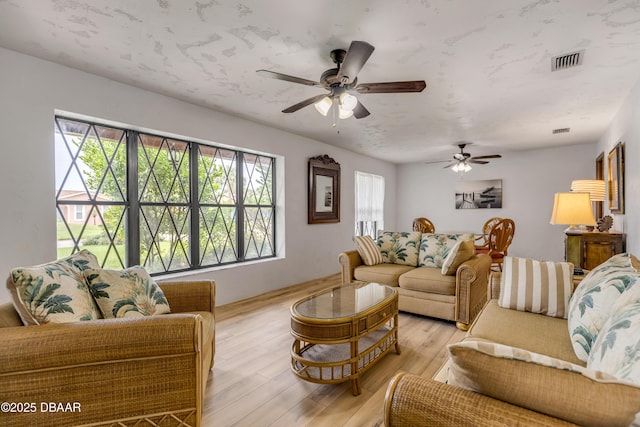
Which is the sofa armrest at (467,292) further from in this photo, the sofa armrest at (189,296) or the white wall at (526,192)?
the white wall at (526,192)

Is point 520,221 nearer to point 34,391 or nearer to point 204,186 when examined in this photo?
point 204,186

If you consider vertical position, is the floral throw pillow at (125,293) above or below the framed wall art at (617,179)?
below

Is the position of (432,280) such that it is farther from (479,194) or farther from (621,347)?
(479,194)

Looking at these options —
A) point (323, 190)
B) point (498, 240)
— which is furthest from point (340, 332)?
point (498, 240)

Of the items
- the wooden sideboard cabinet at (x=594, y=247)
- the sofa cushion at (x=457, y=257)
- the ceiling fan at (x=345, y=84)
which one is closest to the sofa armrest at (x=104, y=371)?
the ceiling fan at (x=345, y=84)

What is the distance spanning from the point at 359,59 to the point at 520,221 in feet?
19.1

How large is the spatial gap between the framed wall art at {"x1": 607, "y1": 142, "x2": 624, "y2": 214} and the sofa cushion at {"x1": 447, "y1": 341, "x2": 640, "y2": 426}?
11.8 ft

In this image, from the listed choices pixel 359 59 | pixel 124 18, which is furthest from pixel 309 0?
pixel 124 18

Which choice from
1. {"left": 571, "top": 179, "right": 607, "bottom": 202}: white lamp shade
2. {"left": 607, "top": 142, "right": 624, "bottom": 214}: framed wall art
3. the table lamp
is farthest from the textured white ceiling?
the table lamp

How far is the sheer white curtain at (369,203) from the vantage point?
6.28 meters

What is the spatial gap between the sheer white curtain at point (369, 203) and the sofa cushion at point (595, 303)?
464cm

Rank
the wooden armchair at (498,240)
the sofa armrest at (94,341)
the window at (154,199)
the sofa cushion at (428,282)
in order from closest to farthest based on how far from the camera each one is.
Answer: the sofa armrest at (94,341) → the window at (154,199) → the sofa cushion at (428,282) → the wooden armchair at (498,240)

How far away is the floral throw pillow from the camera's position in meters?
1.63

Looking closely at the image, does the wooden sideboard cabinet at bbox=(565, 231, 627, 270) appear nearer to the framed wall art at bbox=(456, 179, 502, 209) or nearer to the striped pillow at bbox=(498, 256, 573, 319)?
the striped pillow at bbox=(498, 256, 573, 319)
